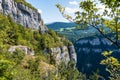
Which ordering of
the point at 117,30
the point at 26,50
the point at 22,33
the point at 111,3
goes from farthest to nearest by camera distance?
the point at 22,33 → the point at 26,50 → the point at 117,30 → the point at 111,3

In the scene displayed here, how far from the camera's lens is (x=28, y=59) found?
146 meters

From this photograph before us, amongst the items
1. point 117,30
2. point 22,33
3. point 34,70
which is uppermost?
point 117,30

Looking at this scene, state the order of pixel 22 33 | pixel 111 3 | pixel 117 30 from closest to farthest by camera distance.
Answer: pixel 111 3, pixel 117 30, pixel 22 33

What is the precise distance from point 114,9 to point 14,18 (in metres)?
182

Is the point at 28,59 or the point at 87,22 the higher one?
the point at 87,22

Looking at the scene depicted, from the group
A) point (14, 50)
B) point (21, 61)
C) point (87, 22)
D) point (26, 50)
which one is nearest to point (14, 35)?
point (26, 50)

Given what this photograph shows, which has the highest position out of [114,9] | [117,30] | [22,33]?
[114,9]

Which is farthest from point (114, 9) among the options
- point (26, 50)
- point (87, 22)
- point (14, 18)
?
point (14, 18)

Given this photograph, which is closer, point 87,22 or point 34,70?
point 87,22

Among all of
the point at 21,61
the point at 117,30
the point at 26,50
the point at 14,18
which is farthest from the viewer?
the point at 14,18

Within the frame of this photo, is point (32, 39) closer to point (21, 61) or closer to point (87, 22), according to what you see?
point (21, 61)

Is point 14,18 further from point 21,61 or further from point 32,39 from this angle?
point 21,61

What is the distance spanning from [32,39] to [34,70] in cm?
5603

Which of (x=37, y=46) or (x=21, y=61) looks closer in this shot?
(x=21, y=61)
